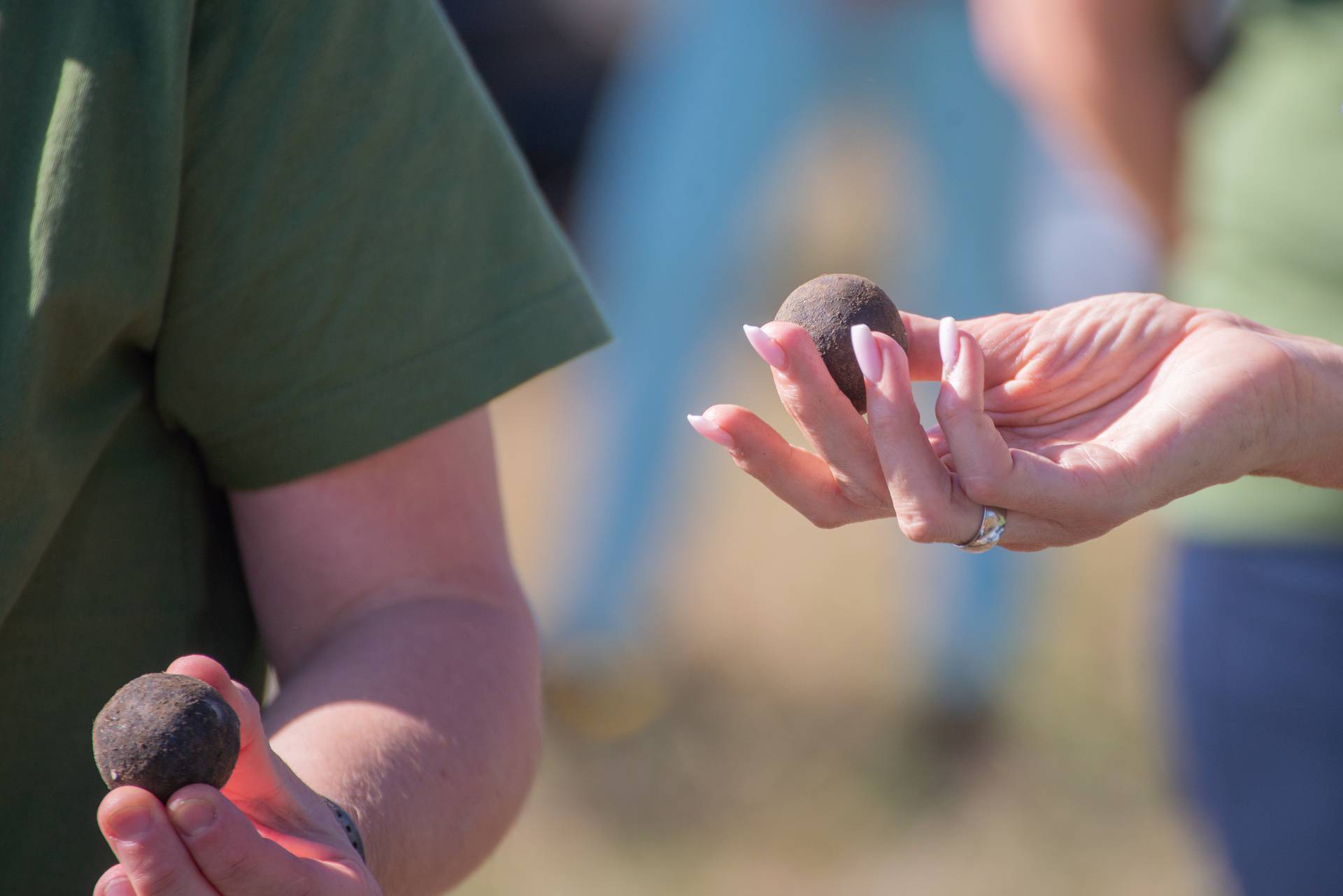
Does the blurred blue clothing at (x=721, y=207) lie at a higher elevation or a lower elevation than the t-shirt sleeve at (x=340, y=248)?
lower

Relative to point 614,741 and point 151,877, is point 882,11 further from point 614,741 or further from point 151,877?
point 151,877

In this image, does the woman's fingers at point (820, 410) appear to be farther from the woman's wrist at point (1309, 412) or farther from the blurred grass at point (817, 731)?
the blurred grass at point (817, 731)

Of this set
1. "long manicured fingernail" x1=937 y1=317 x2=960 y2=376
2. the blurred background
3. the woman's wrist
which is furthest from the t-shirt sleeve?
the blurred background

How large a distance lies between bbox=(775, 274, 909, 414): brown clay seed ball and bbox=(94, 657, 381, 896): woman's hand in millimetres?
659

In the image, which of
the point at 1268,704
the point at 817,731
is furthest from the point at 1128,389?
the point at 817,731

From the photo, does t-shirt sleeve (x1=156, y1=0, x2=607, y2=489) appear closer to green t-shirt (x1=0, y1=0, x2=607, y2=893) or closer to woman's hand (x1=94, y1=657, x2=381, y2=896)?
green t-shirt (x1=0, y1=0, x2=607, y2=893)

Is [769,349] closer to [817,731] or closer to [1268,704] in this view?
[1268,704]

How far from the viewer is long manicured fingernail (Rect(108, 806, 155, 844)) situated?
3.17ft

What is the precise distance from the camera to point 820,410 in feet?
3.96

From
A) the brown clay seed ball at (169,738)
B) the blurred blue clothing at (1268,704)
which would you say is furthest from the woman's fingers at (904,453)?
the blurred blue clothing at (1268,704)

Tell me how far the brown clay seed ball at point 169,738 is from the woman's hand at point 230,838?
16 mm

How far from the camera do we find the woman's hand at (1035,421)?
1174mm

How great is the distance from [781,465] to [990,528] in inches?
7.8

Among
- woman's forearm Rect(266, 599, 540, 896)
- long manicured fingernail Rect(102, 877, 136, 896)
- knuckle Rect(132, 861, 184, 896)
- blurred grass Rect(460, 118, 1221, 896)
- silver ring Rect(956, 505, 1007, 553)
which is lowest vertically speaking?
blurred grass Rect(460, 118, 1221, 896)
